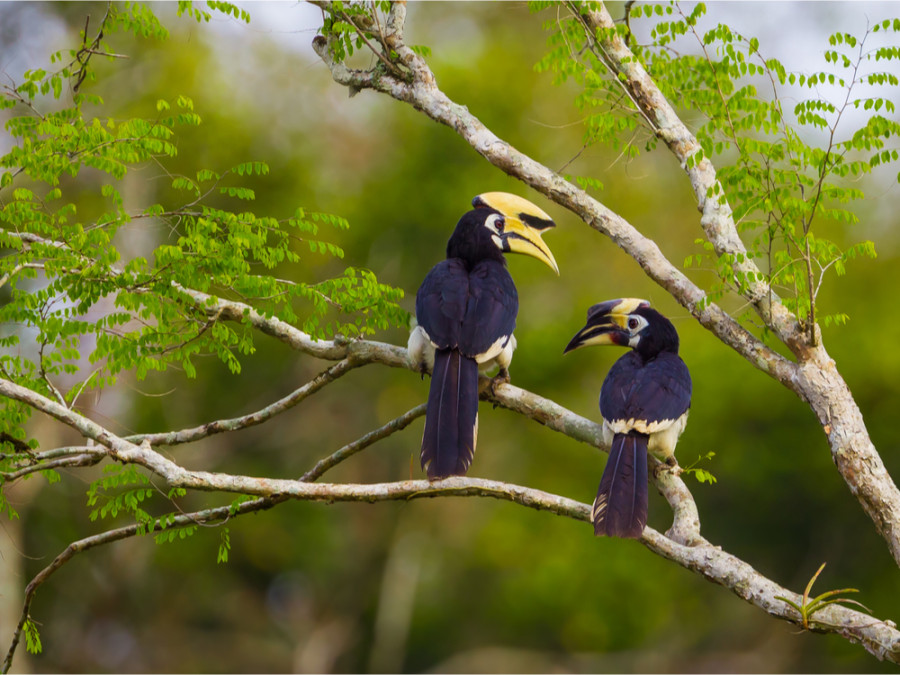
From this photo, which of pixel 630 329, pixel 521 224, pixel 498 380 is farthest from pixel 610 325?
pixel 498 380

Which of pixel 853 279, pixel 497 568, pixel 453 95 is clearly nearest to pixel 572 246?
pixel 453 95

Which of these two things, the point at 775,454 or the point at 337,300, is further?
the point at 775,454

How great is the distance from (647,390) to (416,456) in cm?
1107

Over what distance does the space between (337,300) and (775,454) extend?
11.5 m

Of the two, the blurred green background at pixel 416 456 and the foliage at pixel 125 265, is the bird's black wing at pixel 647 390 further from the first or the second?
the blurred green background at pixel 416 456

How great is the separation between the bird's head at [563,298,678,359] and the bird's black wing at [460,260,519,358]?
0.50 meters

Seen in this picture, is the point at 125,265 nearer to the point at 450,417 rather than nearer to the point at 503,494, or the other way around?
the point at 450,417

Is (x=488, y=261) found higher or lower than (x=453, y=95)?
lower

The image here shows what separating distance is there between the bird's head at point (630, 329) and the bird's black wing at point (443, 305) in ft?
2.42

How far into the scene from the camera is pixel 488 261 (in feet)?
19.3

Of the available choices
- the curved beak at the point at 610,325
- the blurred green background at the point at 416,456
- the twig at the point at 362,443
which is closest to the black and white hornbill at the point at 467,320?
the twig at the point at 362,443

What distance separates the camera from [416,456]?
52.8ft

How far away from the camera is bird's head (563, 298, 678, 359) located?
5.79 m

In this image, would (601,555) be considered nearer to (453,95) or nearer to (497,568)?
(497,568)
